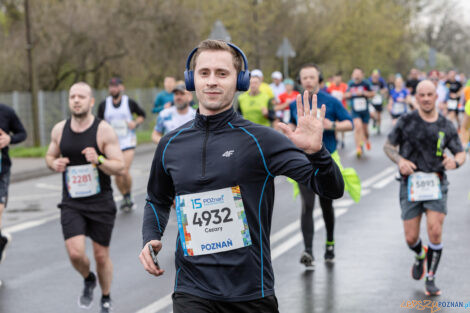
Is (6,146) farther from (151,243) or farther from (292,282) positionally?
(151,243)

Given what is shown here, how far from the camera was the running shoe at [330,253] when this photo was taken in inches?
326

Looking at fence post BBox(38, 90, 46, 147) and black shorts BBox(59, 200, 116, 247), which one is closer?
black shorts BBox(59, 200, 116, 247)

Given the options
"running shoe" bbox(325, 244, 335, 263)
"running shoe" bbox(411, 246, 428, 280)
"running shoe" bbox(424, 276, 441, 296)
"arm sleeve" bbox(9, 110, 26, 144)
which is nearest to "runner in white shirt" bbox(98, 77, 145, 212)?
"arm sleeve" bbox(9, 110, 26, 144)

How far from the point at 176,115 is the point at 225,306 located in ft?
23.8

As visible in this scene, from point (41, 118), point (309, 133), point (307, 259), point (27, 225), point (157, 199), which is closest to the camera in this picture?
point (309, 133)

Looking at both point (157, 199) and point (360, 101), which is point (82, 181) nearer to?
point (157, 199)

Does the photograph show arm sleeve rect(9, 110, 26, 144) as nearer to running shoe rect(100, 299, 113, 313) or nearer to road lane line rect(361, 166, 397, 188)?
running shoe rect(100, 299, 113, 313)

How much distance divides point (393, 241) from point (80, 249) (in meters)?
4.01

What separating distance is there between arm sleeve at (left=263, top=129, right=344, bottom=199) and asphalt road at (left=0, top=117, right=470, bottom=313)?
118 inches

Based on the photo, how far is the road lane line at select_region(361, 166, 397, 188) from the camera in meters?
14.2

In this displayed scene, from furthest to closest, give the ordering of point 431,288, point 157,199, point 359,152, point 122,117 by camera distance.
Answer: point 359,152 → point 122,117 → point 431,288 → point 157,199

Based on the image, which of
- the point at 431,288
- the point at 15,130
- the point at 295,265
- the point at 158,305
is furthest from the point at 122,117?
the point at 431,288

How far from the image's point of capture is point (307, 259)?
7953 mm

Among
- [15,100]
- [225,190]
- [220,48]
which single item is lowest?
[15,100]
